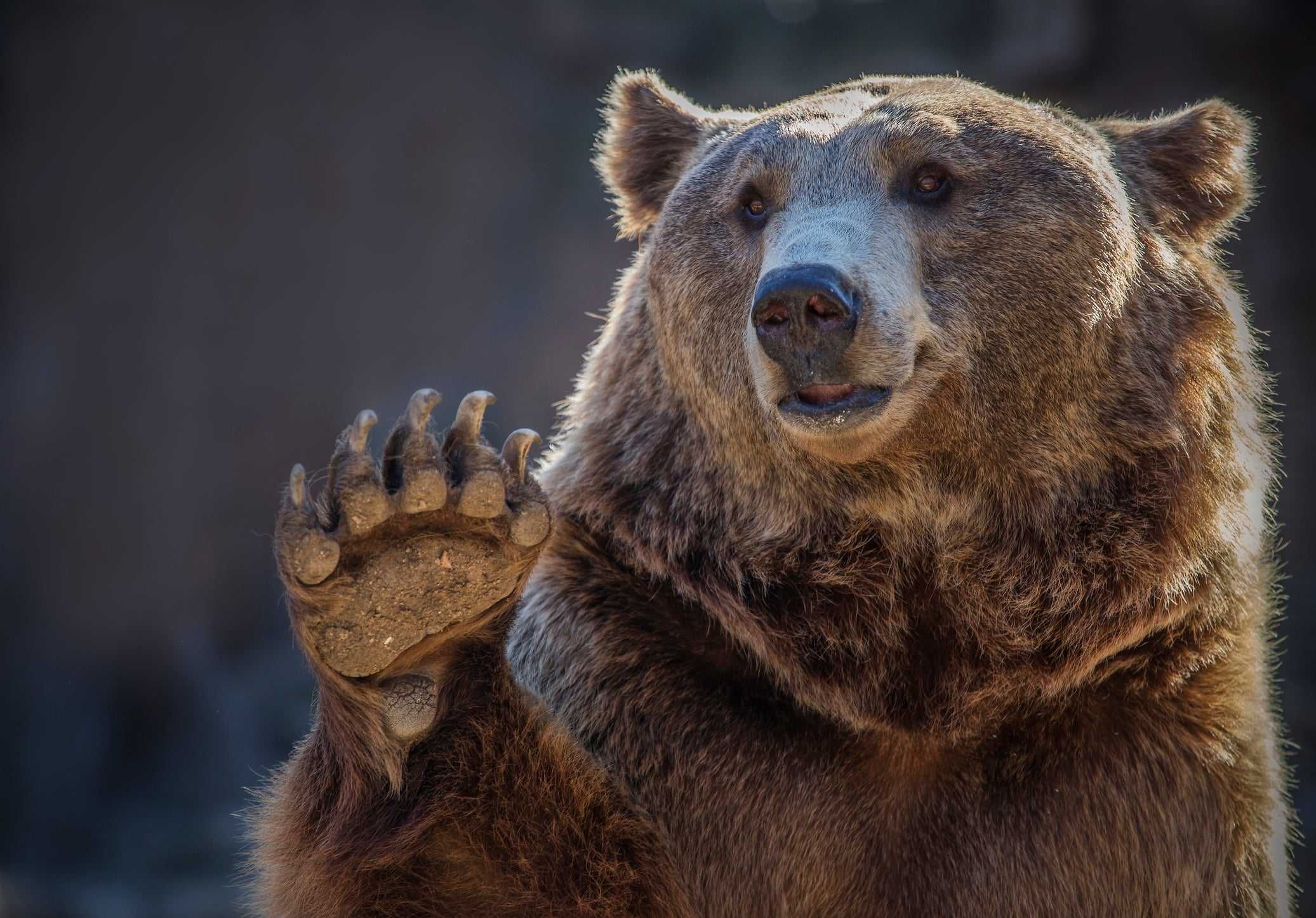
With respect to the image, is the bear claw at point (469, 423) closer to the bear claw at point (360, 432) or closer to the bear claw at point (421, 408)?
the bear claw at point (421, 408)

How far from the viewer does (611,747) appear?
3.28 metres

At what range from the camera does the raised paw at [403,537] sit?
8.16 feet

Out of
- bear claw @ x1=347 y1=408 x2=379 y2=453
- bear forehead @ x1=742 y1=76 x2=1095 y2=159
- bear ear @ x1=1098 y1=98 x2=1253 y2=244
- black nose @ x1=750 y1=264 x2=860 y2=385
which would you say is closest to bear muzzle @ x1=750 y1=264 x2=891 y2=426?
black nose @ x1=750 y1=264 x2=860 y2=385

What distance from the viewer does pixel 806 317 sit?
9.19ft

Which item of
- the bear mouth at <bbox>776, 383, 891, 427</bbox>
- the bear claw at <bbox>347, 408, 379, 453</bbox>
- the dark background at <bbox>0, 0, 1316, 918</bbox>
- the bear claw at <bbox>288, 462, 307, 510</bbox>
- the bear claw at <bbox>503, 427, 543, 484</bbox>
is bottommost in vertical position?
the dark background at <bbox>0, 0, 1316, 918</bbox>

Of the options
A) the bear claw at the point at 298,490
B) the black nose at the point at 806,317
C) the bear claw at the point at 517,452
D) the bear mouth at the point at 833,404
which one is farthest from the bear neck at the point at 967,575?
the bear claw at the point at 298,490

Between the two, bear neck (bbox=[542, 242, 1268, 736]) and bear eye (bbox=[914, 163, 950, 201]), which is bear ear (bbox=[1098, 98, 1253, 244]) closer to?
bear neck (bbox=[542, 242, 1268, 736])

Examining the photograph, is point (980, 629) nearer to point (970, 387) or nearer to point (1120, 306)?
point (970, 387)

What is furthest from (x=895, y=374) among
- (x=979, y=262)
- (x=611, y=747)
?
(x=611, y=747)

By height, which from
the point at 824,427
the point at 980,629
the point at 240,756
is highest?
the point at 824,427

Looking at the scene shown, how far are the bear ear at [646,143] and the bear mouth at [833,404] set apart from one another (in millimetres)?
1241

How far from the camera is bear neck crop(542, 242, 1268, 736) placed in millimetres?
3193

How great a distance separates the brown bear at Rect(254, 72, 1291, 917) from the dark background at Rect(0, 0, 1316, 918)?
5243mm

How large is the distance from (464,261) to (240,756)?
3612 millimetres
